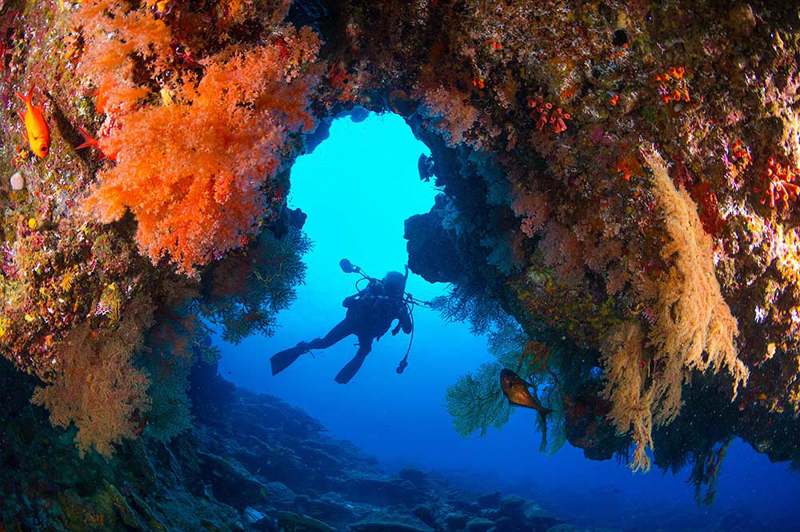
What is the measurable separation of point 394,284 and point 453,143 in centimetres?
817

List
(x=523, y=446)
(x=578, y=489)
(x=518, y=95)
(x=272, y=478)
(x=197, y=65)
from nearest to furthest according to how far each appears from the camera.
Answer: (x=197, y=65)
(x=518, y=95)
(x=272, y=478)
(x=578, y=489)
(x=523, y=446)

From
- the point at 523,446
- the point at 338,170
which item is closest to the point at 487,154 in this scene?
the point at 523,446

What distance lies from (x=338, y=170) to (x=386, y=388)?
2359 inches

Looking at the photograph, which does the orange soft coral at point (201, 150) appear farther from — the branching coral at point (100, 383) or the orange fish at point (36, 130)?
the branching coral at point (100, 383)

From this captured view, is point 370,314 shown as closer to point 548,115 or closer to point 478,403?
point 478,403

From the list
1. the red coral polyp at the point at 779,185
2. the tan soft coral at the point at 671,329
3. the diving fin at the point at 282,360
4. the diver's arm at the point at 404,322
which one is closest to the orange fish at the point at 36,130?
the tan soft coral at the point at 671,329

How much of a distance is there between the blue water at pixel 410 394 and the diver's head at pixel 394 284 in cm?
394

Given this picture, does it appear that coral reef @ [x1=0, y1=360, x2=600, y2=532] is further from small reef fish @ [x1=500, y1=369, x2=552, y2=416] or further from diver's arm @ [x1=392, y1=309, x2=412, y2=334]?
diver's arm @ [x1=392, y1=309, x2=412, y2=334]

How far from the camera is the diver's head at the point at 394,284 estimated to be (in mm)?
11578

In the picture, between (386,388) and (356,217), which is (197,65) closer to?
(386,388)

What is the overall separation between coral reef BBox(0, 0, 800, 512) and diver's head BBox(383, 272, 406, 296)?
7.69 meters

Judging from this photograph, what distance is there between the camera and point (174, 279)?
11.5ft

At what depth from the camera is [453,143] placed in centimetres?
361

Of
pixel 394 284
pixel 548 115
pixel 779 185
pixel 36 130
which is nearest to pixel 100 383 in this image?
pixel 36 130
